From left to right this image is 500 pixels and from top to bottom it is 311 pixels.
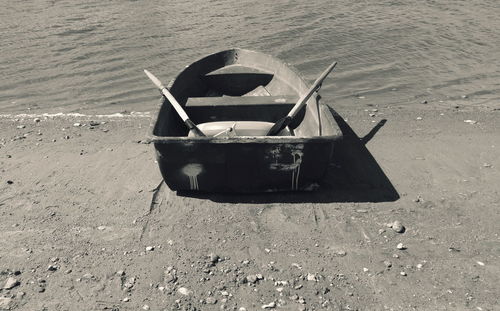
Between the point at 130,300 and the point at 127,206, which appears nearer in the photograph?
the point at 130,300

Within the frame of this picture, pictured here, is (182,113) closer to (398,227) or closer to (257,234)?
(257,234)

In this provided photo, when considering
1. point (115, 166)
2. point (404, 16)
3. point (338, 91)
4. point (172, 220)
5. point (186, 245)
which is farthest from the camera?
point (404, 16)

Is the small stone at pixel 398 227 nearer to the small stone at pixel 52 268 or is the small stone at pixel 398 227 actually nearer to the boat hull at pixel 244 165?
the boat hull at pixel 244 165

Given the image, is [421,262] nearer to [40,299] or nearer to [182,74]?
[40,299]

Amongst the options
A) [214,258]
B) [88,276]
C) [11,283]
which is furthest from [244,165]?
[11,283]

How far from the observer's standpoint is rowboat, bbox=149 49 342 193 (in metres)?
5.29

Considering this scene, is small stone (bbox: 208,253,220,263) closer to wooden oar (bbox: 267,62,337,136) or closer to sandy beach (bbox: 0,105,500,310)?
sandy beach (bbox: 0,105,500,310)

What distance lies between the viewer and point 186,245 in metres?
5.24

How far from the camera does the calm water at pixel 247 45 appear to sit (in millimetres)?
10391

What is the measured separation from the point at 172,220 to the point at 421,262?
315cm

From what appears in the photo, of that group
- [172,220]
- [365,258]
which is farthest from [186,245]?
[365,258]

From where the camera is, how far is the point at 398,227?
5410 mm

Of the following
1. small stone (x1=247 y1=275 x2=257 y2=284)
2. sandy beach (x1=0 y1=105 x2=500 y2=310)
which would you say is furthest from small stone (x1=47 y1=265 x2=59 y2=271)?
small stone (x1=247 y1=275 x2=257 y2=284)

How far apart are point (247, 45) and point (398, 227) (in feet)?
29.0
